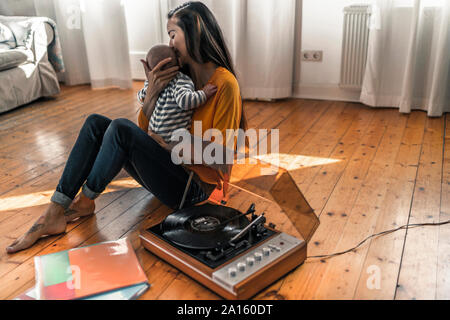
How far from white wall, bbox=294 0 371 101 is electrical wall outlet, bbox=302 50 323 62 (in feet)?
0.08

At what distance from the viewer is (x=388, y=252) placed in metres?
1.50

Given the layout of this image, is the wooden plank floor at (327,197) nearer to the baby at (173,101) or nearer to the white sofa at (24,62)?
the white sofa at (24,62)

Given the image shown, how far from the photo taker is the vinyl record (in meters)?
1.33

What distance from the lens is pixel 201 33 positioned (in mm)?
1517

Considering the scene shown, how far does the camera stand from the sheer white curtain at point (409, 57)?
286 centimetres

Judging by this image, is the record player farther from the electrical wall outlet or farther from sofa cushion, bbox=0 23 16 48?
sofa cushion, bbox=0 23 16 48

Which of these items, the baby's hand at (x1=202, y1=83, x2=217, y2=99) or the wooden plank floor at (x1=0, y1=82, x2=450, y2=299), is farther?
the baby's hand at (x1=202, y1=83, x2=217, y2=99)

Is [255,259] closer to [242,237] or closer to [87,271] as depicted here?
[242,237]

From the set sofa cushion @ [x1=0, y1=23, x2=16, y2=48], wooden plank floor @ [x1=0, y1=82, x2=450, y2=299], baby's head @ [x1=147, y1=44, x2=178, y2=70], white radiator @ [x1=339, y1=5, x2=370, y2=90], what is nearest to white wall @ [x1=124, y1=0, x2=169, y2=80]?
wooden plank floor @ [x1=0, y1=82, x2=450, y2=299]

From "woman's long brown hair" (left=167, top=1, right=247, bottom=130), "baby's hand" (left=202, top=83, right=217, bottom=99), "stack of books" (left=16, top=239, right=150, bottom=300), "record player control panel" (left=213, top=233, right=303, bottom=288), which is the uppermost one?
"woman's long brown hair" (left=167, top=1, right=247, bottom=130)

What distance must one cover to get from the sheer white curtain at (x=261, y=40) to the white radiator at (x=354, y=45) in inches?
15.5

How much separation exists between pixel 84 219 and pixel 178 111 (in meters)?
0.60

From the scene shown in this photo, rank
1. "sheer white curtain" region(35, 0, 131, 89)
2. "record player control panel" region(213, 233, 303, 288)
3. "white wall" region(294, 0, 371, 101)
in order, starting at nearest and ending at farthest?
1. "record player control panel" region(213, 233, 303, 288)
2. "white wall" region(294, 0, 371, 101)
3. "sheer white curtain" region(35, 0, 131, 89)

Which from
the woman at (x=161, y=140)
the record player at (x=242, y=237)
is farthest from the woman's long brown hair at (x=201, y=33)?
the record player at (x=242, y=237)
